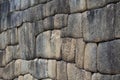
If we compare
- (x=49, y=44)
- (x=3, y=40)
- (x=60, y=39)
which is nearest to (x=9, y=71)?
(x=3, y=40)

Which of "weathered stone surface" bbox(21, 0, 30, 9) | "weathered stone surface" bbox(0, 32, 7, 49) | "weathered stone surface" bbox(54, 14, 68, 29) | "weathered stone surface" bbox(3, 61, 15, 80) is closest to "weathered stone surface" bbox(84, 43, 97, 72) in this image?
"weathered stone surface" bbox(54, 14, 68, 29)

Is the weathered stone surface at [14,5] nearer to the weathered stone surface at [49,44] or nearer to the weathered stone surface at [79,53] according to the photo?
the weathered stone surface at [49,44]

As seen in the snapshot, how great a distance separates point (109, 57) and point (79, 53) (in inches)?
25.8

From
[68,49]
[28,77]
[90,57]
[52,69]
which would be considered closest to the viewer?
[90,57]

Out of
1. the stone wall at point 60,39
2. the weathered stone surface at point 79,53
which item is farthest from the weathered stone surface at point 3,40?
the weathered stone surface at point 79,53

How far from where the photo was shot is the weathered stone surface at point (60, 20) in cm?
→ 489

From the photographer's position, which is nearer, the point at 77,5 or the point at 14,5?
the point at 77,5

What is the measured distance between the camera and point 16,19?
659 centimetres

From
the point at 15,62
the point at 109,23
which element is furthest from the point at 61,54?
the point at 15,62

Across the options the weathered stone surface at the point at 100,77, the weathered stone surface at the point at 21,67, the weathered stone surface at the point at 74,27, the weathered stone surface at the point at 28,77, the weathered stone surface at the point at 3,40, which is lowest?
the weathered stone surface at the point at 28,77

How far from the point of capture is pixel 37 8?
5734 millimetres

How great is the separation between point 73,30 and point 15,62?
220cm

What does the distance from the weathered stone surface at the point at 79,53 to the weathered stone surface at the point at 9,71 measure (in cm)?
237

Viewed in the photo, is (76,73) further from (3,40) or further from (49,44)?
(3,40)
